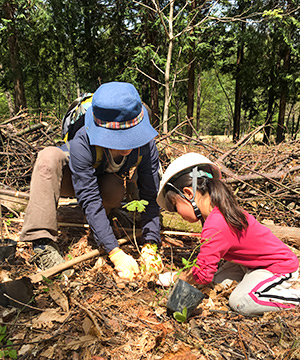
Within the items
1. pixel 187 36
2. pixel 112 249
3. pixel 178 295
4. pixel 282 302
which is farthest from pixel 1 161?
pixel 187 36

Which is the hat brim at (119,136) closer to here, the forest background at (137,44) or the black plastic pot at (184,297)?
the black plastic pot at (184,297)

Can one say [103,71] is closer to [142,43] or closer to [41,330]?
[142,43]

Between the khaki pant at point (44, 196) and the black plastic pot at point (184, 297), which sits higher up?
the khaki pant at point (44, 196)

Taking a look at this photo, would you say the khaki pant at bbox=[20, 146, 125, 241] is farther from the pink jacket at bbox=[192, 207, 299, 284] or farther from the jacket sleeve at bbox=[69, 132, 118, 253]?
the pink jacket at bbox=[192, 207, 299, 284]

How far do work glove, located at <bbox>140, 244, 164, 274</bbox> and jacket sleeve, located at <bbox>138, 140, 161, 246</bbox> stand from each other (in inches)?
3.5

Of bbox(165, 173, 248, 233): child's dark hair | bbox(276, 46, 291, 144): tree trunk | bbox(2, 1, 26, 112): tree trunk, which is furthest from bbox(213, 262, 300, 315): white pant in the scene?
bbox(276, 46, 291, 144): tree trunk

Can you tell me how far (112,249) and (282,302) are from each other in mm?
1236

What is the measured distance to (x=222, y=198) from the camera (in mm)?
1794

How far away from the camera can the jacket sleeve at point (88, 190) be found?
212 centimetres

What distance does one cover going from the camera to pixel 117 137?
190 cm

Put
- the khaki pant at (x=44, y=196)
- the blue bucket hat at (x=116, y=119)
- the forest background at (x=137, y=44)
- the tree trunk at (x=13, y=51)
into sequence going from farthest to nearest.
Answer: the forest background at (x=137, y=44)
the tree trunk at (x=13, y=51)
the khaki pant at (x=44, y=196)
the blue bucket hat at (x=116, y=119)

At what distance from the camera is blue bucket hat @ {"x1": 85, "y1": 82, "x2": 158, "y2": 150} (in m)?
1.86

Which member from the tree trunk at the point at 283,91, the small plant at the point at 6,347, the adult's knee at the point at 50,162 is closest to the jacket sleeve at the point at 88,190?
the adult's knee at the point at 50,162

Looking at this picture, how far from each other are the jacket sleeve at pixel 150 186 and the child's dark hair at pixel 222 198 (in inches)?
21.2
